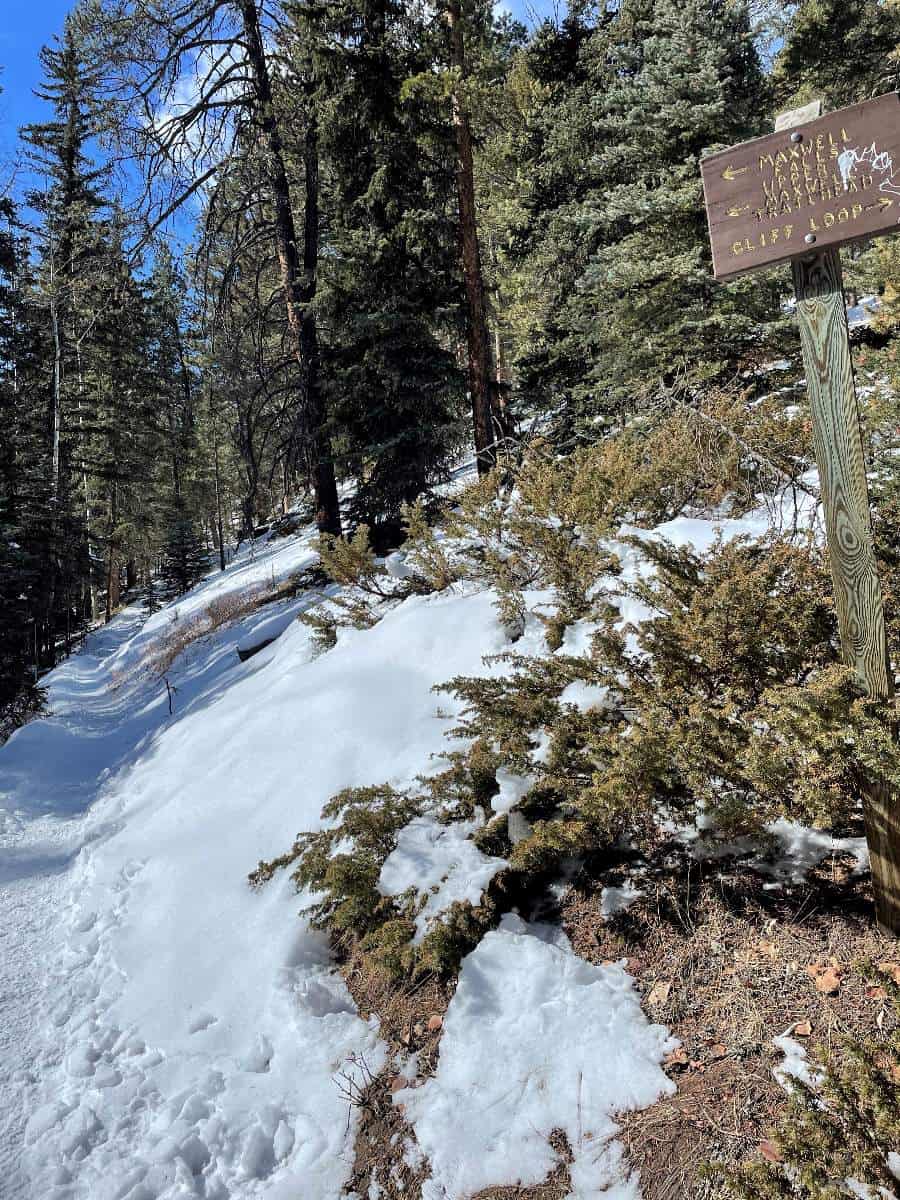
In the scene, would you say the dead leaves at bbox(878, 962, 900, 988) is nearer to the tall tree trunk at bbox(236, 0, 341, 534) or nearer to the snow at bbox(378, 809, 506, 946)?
the snow at bbox(378, 809, 506, 946)

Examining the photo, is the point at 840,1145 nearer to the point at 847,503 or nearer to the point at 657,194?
the point at 847,503

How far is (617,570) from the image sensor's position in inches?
165

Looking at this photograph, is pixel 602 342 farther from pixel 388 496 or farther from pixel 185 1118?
pixel 185 1118

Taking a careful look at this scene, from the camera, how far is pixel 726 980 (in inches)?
Result: 97.0

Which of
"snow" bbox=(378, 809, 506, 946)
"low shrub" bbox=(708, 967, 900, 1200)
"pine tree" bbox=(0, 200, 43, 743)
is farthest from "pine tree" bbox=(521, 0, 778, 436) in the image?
"pine tree" bbox=(0, 200, 43, 743)

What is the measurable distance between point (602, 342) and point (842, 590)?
9.70 meters

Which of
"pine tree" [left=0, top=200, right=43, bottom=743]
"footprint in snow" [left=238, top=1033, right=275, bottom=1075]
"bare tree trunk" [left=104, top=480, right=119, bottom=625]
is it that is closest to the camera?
"footprint in snow" [left=238, top=1033, right=275, bottom=1075]

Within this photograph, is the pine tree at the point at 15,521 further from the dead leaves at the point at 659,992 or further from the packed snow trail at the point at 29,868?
the dead leaves at the point at 659,992

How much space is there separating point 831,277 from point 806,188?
1.03ft

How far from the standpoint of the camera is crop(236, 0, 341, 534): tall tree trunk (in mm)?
9617

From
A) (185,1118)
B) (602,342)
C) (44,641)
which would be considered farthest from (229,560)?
(185,1118)

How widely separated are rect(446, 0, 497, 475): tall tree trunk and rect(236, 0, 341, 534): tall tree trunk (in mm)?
2363

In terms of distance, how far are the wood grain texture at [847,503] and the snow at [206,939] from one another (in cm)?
218

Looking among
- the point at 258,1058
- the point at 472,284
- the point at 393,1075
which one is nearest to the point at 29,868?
the point at 258,1058
